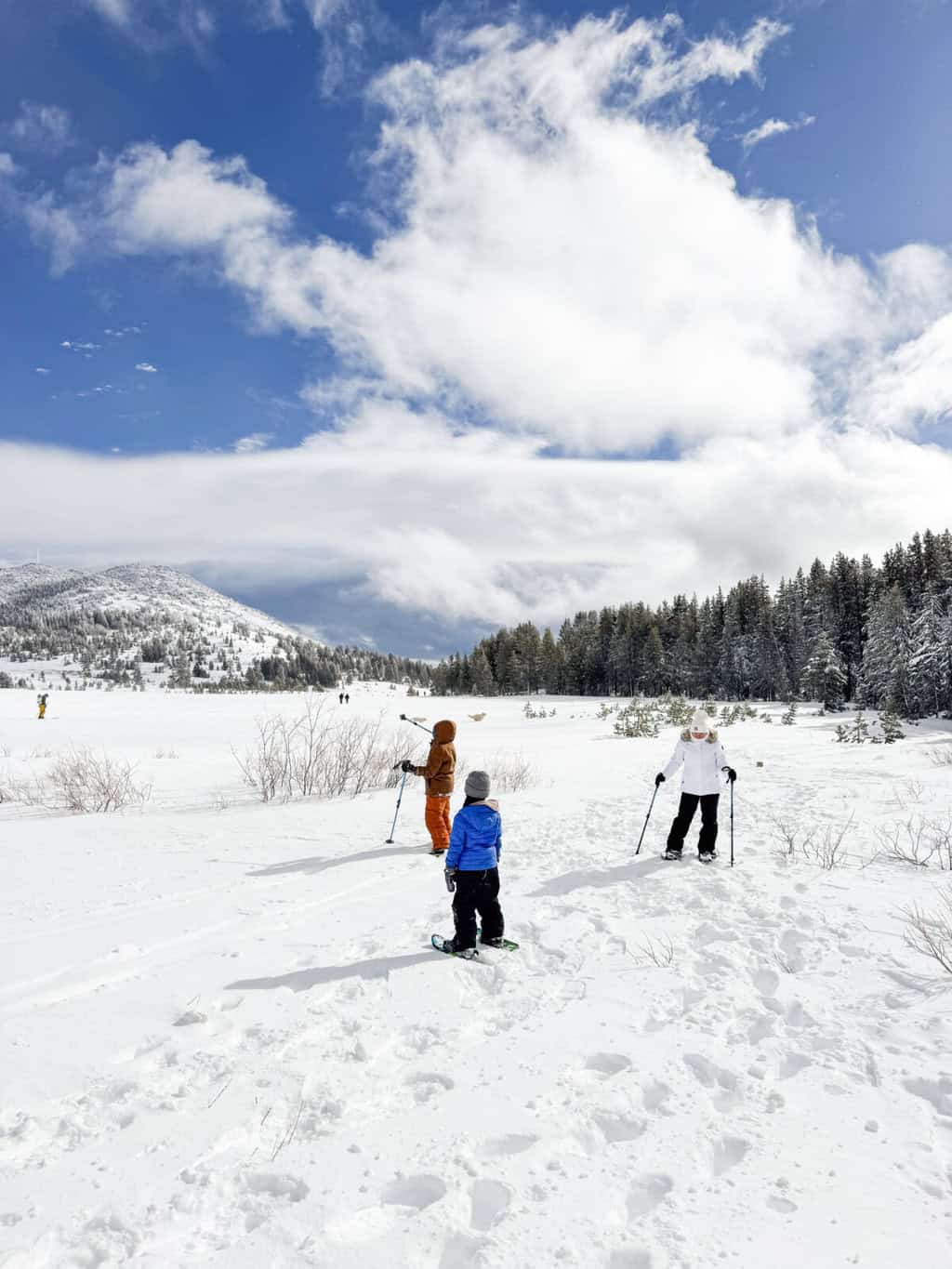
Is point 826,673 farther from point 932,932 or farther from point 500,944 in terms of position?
point 500,944

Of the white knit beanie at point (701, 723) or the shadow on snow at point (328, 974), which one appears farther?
the white knit beanie at point (701, 723)

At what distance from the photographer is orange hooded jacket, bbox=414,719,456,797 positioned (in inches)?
390

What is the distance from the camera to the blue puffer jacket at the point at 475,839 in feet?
20.4

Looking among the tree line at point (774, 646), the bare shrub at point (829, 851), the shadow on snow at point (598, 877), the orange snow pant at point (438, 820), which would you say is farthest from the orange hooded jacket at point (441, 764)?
the tree line at point (774, 646)

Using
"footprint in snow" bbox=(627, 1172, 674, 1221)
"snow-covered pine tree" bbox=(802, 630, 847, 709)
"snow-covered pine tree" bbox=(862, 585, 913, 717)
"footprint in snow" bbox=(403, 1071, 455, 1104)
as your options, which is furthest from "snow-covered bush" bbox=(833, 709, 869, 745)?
"snow-covered pine tree" bbox=(802, 630, 847, 709)

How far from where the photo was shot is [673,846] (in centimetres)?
916

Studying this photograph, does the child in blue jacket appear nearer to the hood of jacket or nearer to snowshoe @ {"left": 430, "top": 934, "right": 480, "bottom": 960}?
snowshoe @ {"left": 430, "top": 934, "right": 480, "bottom": 960}

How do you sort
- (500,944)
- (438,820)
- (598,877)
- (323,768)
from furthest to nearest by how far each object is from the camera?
(323,768), (438,820), (598,877), (500,944)

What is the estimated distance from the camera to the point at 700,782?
9.26m

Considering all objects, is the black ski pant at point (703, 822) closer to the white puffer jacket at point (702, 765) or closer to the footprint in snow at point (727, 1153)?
the white puffer jacket at point (702, 765)

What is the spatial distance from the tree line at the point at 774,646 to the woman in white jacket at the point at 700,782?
44.0m

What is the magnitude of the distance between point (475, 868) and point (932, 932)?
13.4 feet

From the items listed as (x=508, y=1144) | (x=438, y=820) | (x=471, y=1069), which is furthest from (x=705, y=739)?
(x=508, y=1144)

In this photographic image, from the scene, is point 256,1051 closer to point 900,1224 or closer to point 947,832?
point 900,1224
